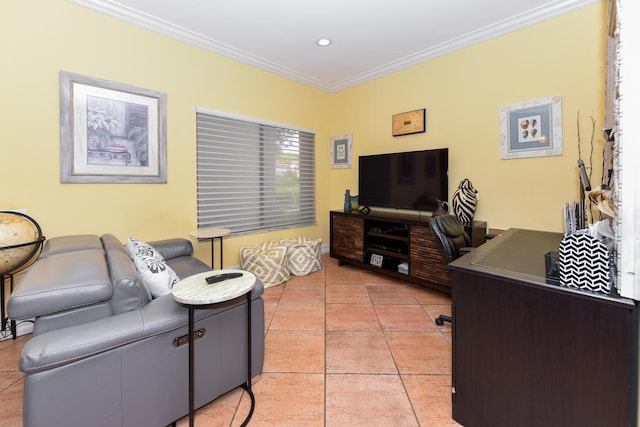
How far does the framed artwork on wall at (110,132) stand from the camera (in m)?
2.42

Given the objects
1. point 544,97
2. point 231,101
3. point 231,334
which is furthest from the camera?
point 231,101

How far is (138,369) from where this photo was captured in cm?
122

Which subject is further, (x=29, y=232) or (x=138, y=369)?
(x=29, y=232)

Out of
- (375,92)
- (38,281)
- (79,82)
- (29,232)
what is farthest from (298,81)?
(38,281)

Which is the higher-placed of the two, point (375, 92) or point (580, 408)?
point (375, 92)

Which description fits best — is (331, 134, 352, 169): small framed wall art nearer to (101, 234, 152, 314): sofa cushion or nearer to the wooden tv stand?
the wooden tv stand

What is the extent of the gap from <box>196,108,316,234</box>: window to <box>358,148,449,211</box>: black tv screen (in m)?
0.95

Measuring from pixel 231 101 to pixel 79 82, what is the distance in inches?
58.4

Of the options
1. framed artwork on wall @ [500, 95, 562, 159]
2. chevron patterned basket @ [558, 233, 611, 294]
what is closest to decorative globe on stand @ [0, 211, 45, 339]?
chevron patterned basket @ [558, 233, 611, 294]

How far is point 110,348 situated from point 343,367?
1328mm

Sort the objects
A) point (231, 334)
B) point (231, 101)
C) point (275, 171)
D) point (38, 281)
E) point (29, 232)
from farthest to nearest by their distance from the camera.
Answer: point (275, 171) < point (231, 101) < point (29, 232) < point (231, 334) < point (38, 281)

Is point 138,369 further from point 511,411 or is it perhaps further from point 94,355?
A: point 511,411

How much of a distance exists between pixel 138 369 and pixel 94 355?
19cm

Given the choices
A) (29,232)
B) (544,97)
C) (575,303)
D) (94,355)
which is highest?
(544,97)
